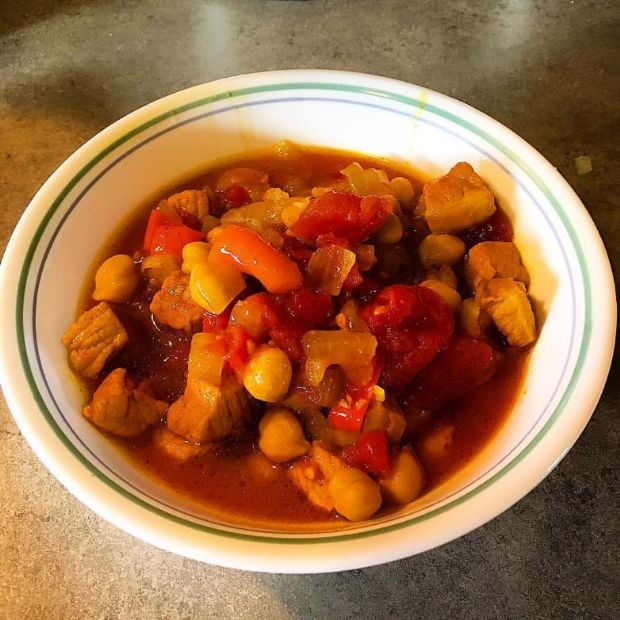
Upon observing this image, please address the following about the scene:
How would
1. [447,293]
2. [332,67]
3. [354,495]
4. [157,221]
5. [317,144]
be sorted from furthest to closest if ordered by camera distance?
[332,67]
[317,144]
[157,221]
[447,293]
[354,495]

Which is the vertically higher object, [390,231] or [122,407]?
[390,231]

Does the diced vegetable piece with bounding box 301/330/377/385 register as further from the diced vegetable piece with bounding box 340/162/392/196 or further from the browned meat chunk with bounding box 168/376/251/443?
the diced vegetable piece with bounding box 340/162/392/196

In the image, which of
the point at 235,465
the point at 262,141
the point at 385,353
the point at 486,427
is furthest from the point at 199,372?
the point at 262,141

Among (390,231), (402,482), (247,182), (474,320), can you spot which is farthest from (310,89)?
(402,482)

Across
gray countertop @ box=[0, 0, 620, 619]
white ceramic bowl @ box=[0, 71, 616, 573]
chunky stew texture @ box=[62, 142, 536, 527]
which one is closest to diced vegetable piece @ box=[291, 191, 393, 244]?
chunky stew texture @ box=[62, 142, 536, 527]

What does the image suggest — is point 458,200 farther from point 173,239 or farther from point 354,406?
point 173,239

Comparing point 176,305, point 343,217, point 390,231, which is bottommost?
point 176,305
